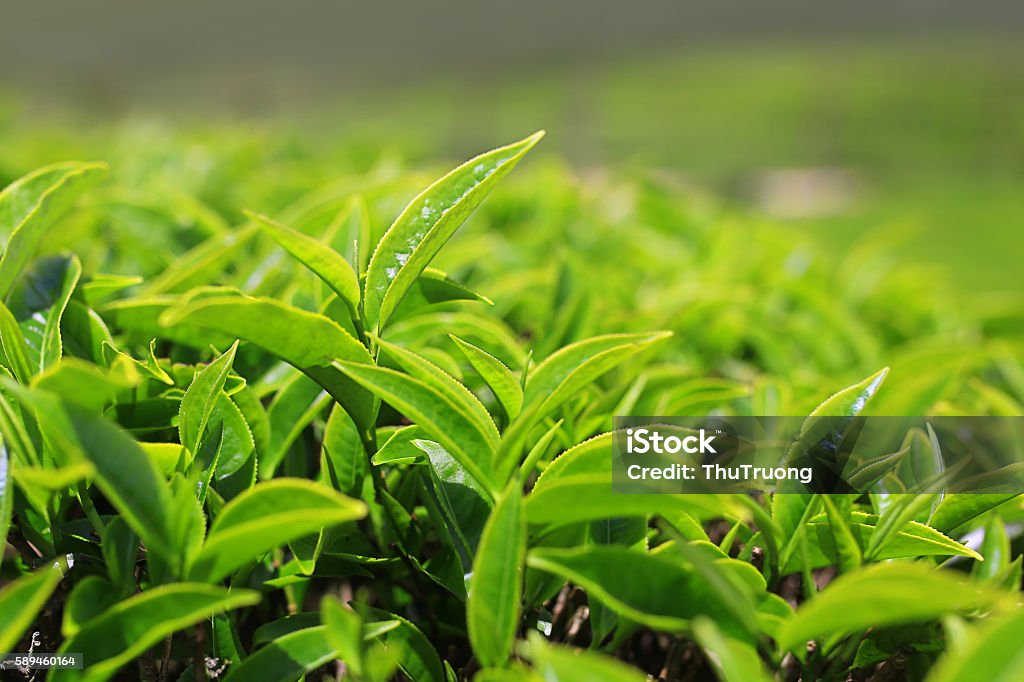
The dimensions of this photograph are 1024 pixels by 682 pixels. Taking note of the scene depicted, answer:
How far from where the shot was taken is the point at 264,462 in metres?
1.21

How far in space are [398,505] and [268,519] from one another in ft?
1.14

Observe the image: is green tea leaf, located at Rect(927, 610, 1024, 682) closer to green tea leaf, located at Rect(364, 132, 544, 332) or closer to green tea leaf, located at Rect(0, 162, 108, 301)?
green tea leaf, located at Rect(364, 132, 544, 332)

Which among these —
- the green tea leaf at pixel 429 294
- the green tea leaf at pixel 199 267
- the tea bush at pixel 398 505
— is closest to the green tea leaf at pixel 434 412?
the tea bush at pixel 398 505

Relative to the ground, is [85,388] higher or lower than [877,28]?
lower

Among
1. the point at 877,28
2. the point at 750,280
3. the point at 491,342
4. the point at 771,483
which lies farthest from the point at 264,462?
the point at 877,28

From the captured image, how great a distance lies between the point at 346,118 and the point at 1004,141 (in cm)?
1637

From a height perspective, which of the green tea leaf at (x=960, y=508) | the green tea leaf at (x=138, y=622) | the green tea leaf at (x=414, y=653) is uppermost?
the green tea leaf at (x=960, y=508)

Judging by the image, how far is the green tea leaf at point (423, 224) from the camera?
3.48 ft

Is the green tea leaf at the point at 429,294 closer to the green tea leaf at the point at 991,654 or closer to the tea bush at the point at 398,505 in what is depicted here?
the tea bush at the point at 398,505

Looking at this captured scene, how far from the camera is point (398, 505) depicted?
3.61ft

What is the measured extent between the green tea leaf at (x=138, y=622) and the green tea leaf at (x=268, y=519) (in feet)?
0.13

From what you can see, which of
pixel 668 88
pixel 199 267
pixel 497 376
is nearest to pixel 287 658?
pixel 497 376

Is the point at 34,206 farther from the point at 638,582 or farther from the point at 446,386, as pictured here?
the point at 638,582

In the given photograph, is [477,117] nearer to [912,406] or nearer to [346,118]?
[346,118]
